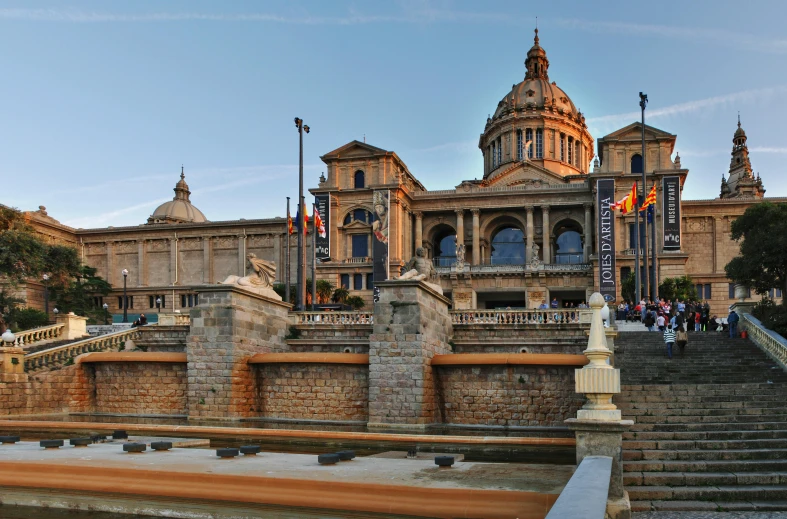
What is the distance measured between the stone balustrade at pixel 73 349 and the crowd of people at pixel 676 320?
20.1m

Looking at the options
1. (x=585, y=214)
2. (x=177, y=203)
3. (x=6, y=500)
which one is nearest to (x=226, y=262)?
(x=177, y=203)

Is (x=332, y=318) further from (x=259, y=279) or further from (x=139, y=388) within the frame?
(x=139, y=388)

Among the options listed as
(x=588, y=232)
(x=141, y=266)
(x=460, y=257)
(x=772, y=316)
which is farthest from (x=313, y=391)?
(x=141, y=266)

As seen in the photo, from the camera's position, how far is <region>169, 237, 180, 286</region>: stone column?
70.4 meters

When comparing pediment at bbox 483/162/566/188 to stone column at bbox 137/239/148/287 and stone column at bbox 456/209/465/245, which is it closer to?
stone column at bbox 456/209/465/245

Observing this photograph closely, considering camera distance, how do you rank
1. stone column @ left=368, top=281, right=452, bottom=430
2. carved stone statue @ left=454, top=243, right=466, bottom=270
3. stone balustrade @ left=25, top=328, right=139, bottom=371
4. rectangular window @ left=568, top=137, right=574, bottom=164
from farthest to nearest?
rectangular window @ left=568, top=137, right=574, bottom=164, carved stone statue @ left=454, top=243, right=466, bottom=270, stone balustrade @ left=25, top=328, right=139, bottom=371, stone column @ left=368, top=281, right=452, bottom=430

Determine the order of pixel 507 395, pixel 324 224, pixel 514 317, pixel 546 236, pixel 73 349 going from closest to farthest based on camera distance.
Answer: pixel 507 395, pixel 73 349, pixel 514 317, pixel 324 224, pixel 546 236

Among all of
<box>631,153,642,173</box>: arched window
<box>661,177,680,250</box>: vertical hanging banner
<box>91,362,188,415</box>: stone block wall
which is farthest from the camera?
<box>631,153,642,173</box>: arched window

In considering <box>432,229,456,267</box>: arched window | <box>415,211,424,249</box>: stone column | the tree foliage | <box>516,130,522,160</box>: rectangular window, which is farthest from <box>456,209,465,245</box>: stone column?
<box>516,130,522,160</box>: rectangular window

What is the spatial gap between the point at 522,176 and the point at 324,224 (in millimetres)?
25041

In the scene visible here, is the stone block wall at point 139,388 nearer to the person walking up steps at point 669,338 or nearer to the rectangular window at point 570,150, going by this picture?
the person walking up steps at point 669,338

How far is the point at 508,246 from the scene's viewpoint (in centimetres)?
6825

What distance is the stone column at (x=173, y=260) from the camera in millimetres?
70438

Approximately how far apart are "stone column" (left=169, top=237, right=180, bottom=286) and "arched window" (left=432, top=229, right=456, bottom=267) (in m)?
24.9
